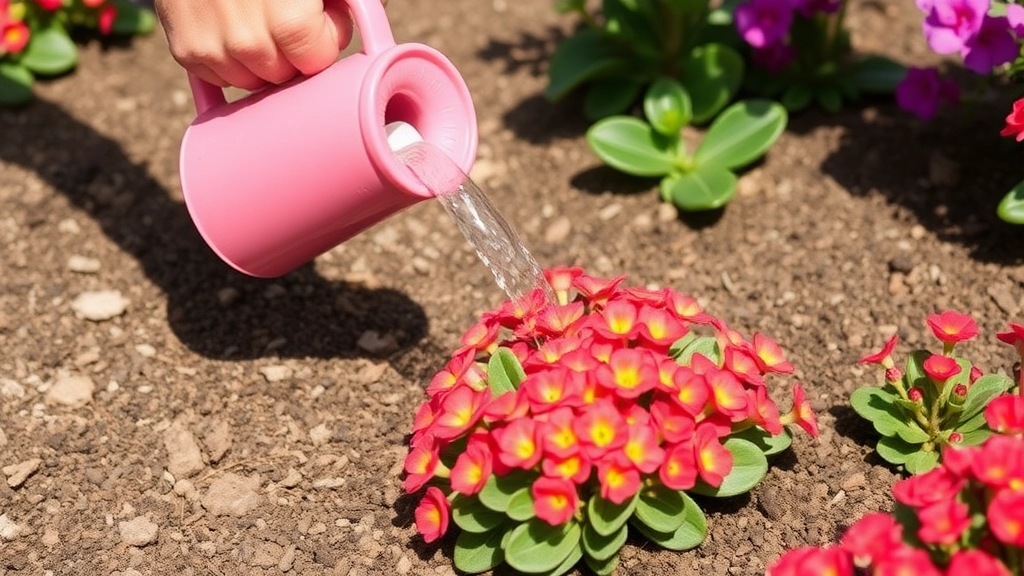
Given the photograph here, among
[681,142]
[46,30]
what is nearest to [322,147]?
[681,142]

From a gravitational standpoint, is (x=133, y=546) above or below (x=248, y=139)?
below

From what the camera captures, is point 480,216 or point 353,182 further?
point 480,216

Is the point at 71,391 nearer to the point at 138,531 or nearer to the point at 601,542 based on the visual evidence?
the point at 138,531

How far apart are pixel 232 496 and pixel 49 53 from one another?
1625 millimetres

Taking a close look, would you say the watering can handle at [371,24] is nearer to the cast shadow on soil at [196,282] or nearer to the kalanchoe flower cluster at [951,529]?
the cast shadow on soil at [196,282]

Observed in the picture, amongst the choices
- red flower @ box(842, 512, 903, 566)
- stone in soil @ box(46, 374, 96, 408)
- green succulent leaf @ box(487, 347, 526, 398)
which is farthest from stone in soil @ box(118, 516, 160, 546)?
red flower @ box(842, 512, 903, 566)

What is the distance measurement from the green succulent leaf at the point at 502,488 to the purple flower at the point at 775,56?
1.52 metres

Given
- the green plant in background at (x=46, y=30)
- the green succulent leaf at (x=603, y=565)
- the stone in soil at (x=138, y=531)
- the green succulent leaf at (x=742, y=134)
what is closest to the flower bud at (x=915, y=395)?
the green succulent leaf at (x=603, y=565)

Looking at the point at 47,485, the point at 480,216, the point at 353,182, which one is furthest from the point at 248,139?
the point at 47,485

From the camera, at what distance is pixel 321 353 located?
241cm

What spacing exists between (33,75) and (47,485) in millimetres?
1492

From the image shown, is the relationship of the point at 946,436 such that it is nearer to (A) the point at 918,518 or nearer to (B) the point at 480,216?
(A) the point at 918,518

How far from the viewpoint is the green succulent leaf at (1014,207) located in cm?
226

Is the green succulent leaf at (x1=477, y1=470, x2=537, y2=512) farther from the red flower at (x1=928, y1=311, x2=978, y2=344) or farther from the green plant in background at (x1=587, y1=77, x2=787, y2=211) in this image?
the green plant in background at (x1=587, y1=77, x2=787, y2=211)
